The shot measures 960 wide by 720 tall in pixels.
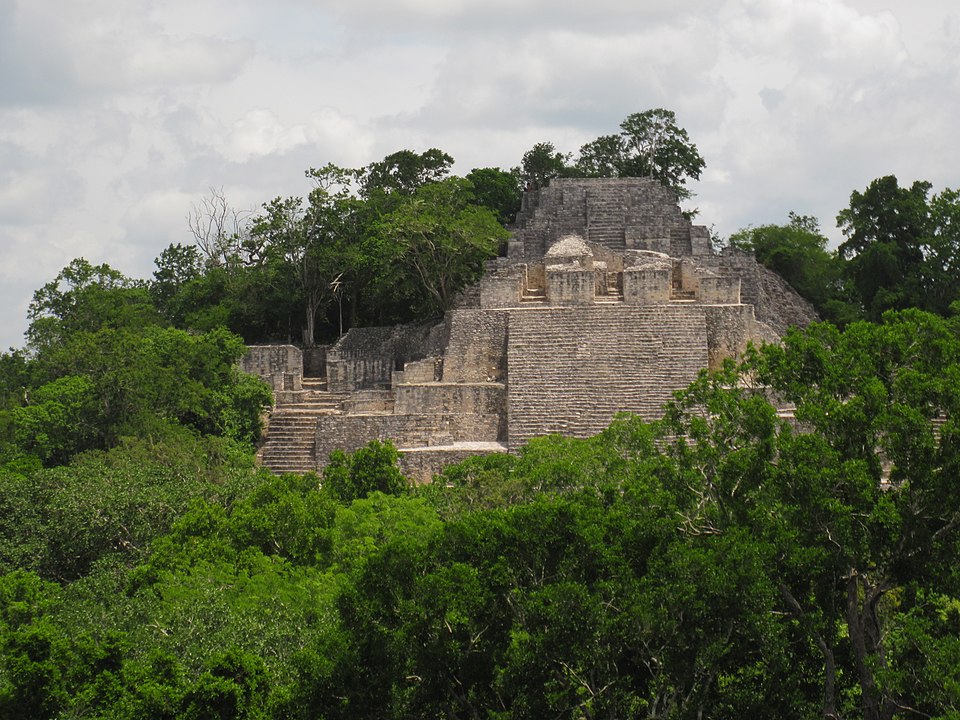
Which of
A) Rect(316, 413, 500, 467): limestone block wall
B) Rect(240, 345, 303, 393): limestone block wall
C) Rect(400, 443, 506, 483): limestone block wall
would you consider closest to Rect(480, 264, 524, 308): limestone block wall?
Rect(316, 413, 500, 467): limestone block wall

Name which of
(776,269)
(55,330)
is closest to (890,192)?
(776,269)

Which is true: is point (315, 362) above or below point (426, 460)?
above

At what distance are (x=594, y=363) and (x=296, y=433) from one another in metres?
6.02

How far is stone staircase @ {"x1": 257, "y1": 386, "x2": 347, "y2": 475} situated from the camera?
2894 cm

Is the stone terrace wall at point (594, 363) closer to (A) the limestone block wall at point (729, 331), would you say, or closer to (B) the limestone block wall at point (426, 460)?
(A) the limestone block wall at point (729, 331)

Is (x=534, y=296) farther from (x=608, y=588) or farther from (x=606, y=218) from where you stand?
(x=608, y=588)

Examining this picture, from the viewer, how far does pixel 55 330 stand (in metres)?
36.2

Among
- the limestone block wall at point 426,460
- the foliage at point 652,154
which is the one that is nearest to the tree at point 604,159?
the foliage at point 652,154

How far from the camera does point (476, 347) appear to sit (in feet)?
96.9

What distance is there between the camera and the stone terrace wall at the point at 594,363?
90.1ft

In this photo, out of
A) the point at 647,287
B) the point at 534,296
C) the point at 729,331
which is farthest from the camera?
the point at 534,296

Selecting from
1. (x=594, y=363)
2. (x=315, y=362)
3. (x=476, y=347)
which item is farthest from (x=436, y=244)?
(x=594, y=363)

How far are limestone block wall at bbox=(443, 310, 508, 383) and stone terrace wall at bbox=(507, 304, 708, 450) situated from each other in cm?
43

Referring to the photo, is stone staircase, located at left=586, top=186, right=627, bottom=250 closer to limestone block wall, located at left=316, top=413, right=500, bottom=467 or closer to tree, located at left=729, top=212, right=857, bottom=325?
tree, located at left=729, top=212, right=857, bottom=325
